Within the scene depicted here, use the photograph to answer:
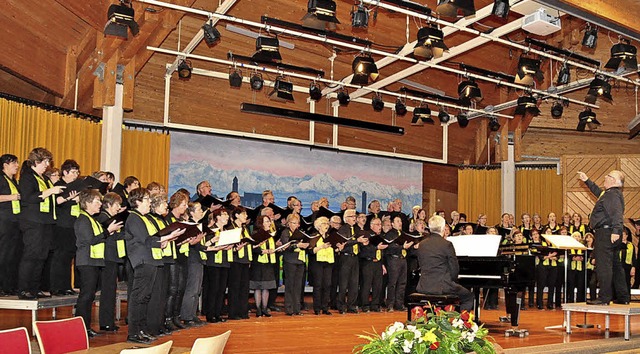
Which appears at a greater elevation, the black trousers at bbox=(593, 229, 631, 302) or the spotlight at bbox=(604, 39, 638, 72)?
the spotlight at bbox=(604, 39, 638, 72)

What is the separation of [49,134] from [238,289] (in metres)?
3.60

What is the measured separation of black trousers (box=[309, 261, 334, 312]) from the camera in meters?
9.70

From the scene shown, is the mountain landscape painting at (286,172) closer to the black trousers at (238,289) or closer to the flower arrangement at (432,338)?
the black trousers at (238,289)

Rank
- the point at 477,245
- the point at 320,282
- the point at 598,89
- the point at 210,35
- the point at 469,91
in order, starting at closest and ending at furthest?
the point at 477,245, the point at 210,35, the point at 320,282, the point at 598,89, the point at 469,91

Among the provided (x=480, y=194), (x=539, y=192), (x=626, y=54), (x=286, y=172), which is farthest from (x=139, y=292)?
(x=539, y=192)

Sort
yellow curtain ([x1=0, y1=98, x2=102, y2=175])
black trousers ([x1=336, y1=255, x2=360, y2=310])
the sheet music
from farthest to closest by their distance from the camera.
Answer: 1. black trousers ([x1=336, y1=255, x2=360, y2=310])
2. yellow curtain ([x1=0, y1=98, x2=102, y2=175])
3. the sheet music

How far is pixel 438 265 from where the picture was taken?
22.0ft

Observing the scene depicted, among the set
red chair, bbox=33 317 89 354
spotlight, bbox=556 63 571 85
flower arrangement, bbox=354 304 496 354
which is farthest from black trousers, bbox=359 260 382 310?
flower arrangement, bbox=354 304 496 354

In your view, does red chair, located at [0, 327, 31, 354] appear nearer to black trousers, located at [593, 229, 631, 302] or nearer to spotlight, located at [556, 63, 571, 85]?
black trousers, located at [593, 229, 631, 302]

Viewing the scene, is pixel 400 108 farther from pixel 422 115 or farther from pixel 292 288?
Result: pixel 292 288

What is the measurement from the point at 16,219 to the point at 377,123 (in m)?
8.68

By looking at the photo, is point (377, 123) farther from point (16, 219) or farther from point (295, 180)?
point (16, 219)

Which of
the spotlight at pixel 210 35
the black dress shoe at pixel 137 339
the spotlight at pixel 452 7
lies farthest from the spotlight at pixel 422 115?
the black dress shoe at pixel 137 339

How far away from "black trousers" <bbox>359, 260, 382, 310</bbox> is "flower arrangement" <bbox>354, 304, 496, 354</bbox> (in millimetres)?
7253
